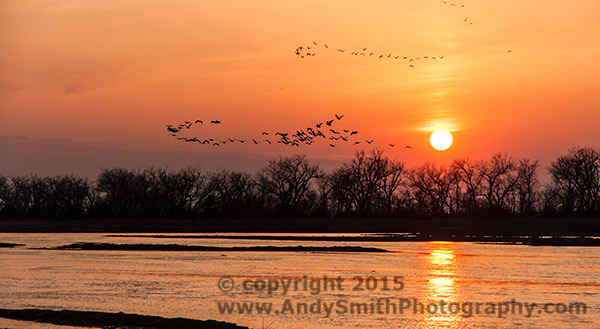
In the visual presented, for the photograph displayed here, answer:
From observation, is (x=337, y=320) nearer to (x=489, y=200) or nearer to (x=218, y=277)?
(x=218, y=277)

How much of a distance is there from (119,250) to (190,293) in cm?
3252

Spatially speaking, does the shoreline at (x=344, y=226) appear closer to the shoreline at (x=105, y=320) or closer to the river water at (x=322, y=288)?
Result: the river water at (x=322, y=288)

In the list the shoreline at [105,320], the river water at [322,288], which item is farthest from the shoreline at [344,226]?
the shoreline at [105,320]

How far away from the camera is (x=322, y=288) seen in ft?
111

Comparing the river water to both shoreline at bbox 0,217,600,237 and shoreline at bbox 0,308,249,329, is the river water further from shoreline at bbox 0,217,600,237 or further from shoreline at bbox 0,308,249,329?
shoreline at bbox 0,217,600,237

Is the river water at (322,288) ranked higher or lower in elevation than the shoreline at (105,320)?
higher

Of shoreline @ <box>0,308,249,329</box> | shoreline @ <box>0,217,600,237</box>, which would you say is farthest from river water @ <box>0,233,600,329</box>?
shoreline @ <box>0,217,600,237</box>

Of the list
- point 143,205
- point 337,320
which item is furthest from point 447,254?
point 143,205

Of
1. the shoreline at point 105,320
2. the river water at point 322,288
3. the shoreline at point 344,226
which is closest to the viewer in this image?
the shoreline at point 105,320

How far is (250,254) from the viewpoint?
56.8m

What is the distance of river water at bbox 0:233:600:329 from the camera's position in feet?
85.5

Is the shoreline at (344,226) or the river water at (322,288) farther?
the shoreline at (344,226)

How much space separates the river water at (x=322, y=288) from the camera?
26.1m

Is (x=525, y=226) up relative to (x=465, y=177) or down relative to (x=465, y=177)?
down
